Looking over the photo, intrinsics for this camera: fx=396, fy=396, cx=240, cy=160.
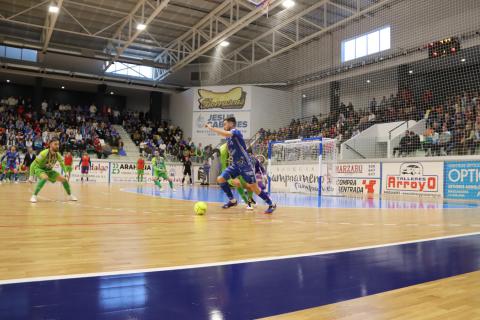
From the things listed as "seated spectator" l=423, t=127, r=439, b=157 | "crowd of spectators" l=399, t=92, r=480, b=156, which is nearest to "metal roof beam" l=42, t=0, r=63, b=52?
"seated spectator" l=423, t=127, r=439, b=157

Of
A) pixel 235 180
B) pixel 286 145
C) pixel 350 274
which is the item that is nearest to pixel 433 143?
pixel 286 145

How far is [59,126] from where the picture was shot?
29.9m

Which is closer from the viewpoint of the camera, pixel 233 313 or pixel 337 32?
pixel 233 313

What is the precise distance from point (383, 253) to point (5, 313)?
337cm

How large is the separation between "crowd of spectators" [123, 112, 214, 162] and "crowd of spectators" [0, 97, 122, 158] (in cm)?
168

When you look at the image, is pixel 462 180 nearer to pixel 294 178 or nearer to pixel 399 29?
pixel 294 178

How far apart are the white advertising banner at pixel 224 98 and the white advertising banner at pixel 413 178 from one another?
531 inches

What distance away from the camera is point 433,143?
661 inches

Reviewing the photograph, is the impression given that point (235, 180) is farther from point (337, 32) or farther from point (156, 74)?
point (156, 74)

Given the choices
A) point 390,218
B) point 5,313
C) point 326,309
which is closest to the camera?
point 5,313

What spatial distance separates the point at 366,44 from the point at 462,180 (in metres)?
11.0

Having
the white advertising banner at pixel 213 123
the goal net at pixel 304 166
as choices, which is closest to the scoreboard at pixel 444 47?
the goal net at pixel 304 166

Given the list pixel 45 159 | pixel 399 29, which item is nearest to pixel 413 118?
pixel 399 29

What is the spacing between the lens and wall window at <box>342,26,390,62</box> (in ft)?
71.9
